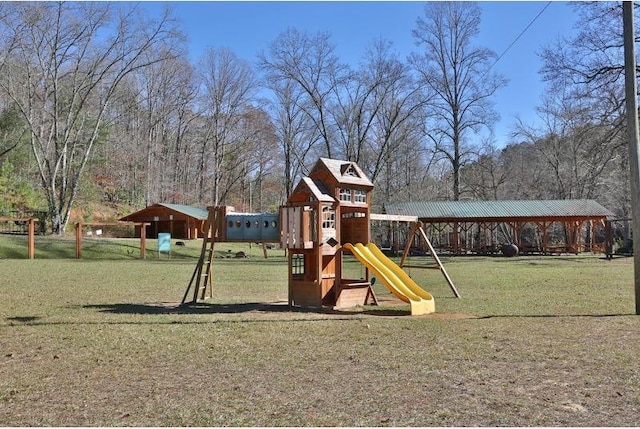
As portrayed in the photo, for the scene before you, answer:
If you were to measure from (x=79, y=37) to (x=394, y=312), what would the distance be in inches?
1437

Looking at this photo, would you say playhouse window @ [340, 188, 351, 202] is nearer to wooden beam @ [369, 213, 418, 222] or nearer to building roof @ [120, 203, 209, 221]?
wooden beam @ [369, 213, 418, 222]

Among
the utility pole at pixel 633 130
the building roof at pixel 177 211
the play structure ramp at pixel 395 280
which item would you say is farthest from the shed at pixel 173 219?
the utility pole at pixel 633 130

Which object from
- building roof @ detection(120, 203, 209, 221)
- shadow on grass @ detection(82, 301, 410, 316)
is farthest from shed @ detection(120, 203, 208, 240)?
shadow on grass @ detection(82, 301, 410, 316)

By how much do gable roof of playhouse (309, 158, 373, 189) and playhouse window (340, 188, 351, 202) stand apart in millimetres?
210

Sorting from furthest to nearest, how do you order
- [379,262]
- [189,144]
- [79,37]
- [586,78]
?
[189,144]
[79,37]
[586,78]
[379,262]

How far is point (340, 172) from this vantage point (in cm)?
1185

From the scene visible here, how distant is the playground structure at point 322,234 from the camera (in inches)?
435

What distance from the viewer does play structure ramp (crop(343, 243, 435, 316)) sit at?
10270mm

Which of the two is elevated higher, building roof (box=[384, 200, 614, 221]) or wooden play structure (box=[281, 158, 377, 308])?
building roof (box=[384, 200, 614, 221])

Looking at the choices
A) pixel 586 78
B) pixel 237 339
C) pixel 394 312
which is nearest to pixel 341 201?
pixel 394 312

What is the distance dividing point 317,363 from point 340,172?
6206 mm

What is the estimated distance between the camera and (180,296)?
13469 millimetres

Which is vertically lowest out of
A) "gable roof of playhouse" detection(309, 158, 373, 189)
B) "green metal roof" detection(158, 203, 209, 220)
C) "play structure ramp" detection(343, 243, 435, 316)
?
"play structure ramp" detection(343, 243, 435, 316)

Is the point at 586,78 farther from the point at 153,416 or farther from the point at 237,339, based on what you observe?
the point at 153,416
